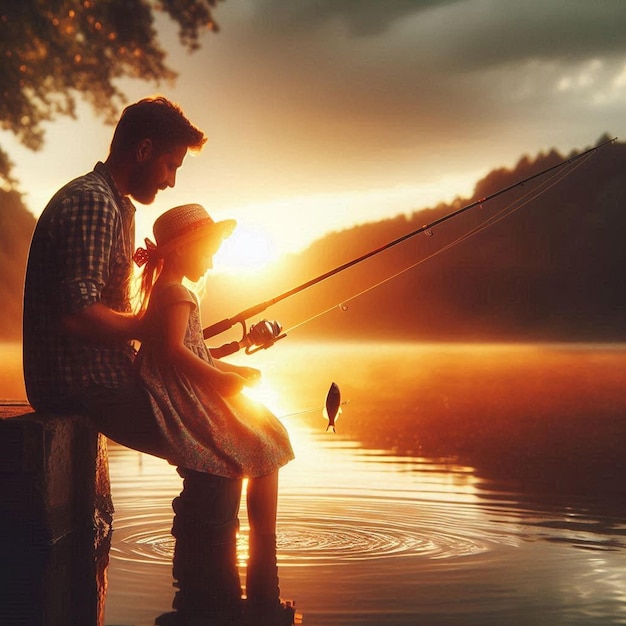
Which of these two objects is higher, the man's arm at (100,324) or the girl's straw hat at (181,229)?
the girl's straw hat at (181,229)

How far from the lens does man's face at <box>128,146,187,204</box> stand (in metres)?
5.62

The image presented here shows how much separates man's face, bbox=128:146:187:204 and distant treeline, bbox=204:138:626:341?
416 ft

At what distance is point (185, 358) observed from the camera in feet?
17.2

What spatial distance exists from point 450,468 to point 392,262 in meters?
163

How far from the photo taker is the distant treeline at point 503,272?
142000 millimetres

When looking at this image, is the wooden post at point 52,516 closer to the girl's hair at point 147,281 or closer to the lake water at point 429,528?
the lake water at point 429,528

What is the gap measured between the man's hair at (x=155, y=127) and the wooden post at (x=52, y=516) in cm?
118

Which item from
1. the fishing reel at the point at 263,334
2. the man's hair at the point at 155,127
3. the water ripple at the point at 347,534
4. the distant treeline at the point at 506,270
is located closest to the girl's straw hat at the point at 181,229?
the man's hair at the point at 155,127

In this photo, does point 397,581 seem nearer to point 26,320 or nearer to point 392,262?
point 26,320

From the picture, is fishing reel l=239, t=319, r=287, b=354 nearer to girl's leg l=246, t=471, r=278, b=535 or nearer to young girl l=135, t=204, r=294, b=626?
young girl l=135, t=204, r=294, b=626

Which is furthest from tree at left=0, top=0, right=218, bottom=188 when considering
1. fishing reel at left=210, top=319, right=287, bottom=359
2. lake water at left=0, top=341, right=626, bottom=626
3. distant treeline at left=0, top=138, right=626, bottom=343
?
distant treeline at left=0, top=138, right=626, bottom=343

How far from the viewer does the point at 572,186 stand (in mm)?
157500

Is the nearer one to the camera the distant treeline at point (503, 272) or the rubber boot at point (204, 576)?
the rubber boot at point (204, 576)

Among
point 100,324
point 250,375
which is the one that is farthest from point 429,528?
point 100,324
